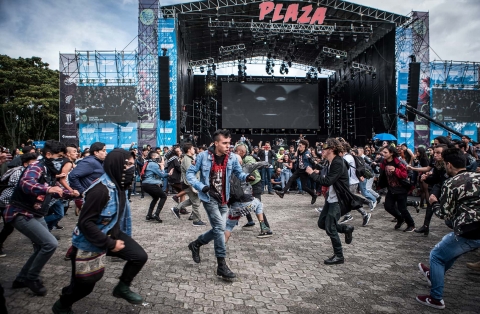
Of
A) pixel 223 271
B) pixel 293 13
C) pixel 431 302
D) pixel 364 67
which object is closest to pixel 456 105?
pixel 364 67

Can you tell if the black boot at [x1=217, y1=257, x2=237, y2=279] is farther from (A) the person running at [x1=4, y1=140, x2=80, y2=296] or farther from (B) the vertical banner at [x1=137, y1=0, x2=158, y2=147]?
(B) the vertical banner at [x1=137, y1=0, x2=158, y2=147]

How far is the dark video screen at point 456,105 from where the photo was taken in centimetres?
2042

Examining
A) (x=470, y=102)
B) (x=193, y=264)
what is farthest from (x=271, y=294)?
(x=470, y=102)

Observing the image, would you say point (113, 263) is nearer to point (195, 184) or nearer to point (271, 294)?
point (195, 184)

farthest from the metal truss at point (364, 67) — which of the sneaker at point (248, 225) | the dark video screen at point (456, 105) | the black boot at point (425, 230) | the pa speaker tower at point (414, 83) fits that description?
the sneaker at point (248, 225)

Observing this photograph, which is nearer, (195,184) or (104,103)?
(195,184)

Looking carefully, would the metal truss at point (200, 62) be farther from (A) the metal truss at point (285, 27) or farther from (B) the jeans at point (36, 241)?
(B) the jeans at point (36, 241)

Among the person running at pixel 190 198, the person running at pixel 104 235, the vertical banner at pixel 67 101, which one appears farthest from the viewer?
the vertical banner at pixel 67 101

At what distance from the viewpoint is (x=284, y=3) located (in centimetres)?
1998

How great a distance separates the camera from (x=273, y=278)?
4.06 m

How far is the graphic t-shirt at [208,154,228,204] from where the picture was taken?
4117mm

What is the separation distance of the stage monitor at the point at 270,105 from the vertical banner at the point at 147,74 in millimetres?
7887

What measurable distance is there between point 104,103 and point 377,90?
744 inches

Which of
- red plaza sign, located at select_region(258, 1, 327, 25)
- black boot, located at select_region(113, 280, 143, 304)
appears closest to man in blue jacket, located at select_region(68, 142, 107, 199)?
black boot, located at select_region(113, 280, 143, 304)
